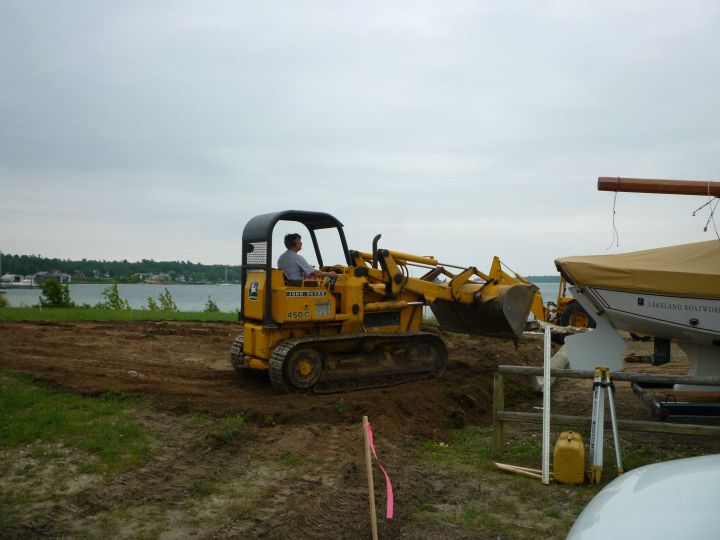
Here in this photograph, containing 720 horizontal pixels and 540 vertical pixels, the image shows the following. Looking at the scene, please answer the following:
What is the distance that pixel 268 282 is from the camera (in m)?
9.77

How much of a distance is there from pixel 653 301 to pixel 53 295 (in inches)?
979

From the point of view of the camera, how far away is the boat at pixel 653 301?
7789mm

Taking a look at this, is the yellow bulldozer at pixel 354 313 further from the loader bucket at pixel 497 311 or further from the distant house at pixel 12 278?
the distant house at pixel 12 278

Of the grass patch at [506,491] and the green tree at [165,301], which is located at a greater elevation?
the green tree at [165,301]

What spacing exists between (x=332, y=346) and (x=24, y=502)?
5.57 meters

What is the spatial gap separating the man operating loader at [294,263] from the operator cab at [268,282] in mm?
162

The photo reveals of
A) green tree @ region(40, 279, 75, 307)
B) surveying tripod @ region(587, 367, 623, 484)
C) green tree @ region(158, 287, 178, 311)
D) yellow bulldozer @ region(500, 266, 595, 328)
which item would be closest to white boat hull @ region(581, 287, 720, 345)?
surveying tripod @ region(587, 367, 623, 484)

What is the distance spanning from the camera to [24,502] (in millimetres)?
5441

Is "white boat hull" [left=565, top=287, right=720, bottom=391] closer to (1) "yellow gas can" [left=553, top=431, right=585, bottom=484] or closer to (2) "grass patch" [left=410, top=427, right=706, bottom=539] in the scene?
(2) "grass patch" [left=410, top=427, right=706, bottom=539]

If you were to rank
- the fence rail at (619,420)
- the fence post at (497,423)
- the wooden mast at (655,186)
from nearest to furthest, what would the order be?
the fence rail at (619,420)
the fence post at (497,423)
the wooden mast at (655,186)

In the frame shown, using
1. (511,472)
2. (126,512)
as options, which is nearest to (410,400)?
(511,472)

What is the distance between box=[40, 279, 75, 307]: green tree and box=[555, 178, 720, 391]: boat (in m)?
23.7

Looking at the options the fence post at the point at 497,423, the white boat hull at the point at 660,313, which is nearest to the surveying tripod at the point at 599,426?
the fence post at the point at 497,423

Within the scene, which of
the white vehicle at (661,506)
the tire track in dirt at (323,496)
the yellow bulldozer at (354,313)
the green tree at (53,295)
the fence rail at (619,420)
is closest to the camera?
the white vehicle at (661,506)
